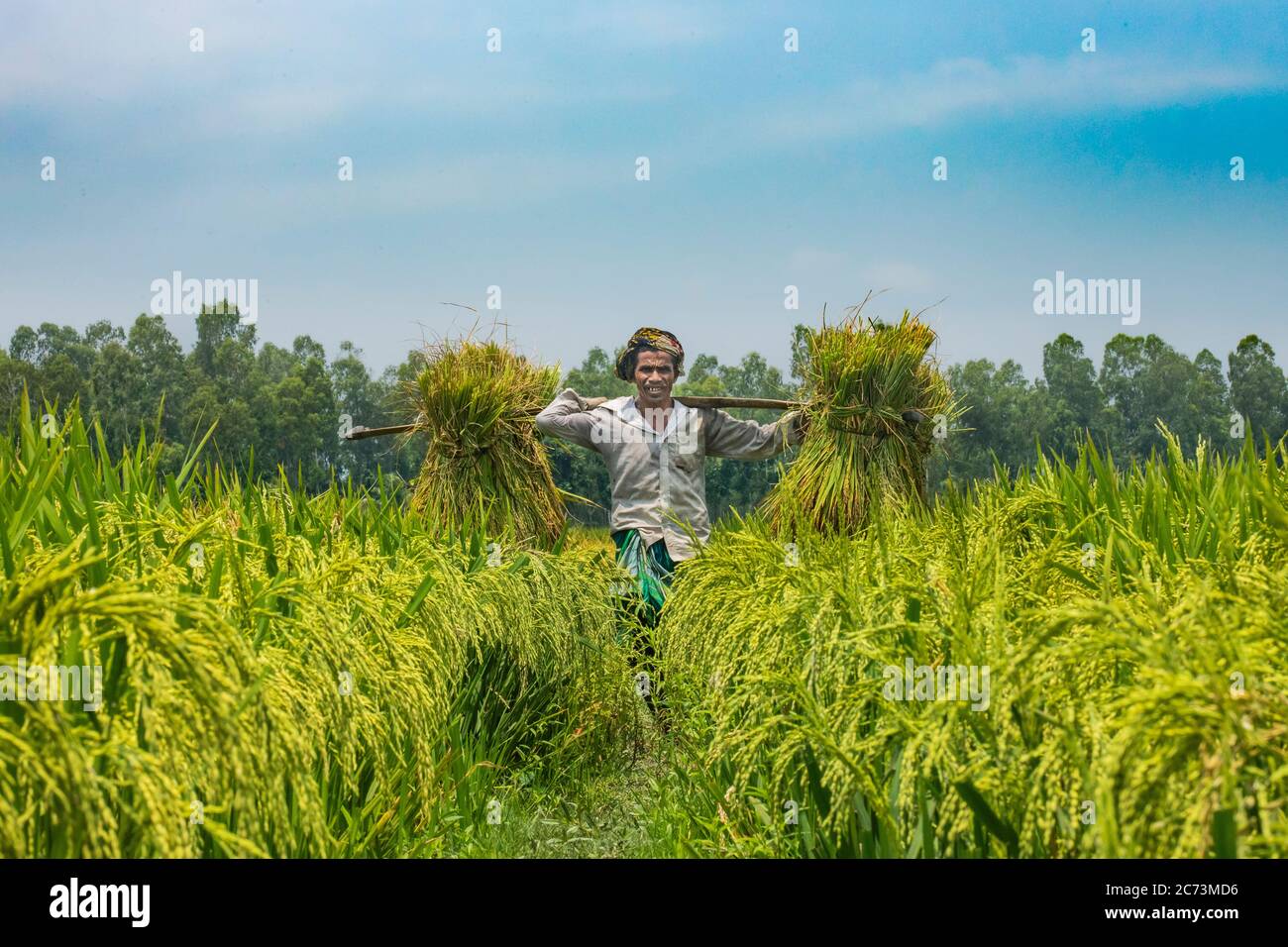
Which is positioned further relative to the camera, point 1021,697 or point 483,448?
point 483,448

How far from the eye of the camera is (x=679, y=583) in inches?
195

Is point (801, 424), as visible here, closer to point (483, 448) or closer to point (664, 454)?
point (664, 454)

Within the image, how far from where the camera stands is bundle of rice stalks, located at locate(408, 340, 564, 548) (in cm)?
631

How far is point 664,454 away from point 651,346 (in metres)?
0.67

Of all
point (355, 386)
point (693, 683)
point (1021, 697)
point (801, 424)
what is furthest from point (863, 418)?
point (355, 386)

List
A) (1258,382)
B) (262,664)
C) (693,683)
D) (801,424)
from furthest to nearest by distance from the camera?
(1258,382) → (801,424) → (693,683) → (262,664)

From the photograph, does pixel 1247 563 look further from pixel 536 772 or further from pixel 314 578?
pixel 536 772

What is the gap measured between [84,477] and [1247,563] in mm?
3037

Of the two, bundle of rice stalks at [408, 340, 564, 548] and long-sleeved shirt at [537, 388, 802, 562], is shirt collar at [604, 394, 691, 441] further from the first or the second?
bundle of rice stalks at [408, 340, 564, 548]

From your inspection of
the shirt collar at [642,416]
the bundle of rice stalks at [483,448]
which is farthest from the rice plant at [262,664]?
the shirt collar at [642,416]

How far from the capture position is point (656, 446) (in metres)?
6.64

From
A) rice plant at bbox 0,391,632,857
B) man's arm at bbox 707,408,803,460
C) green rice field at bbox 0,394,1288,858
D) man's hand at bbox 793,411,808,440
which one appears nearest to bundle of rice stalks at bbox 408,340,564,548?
rice plant at bbox 0,391,632,857
